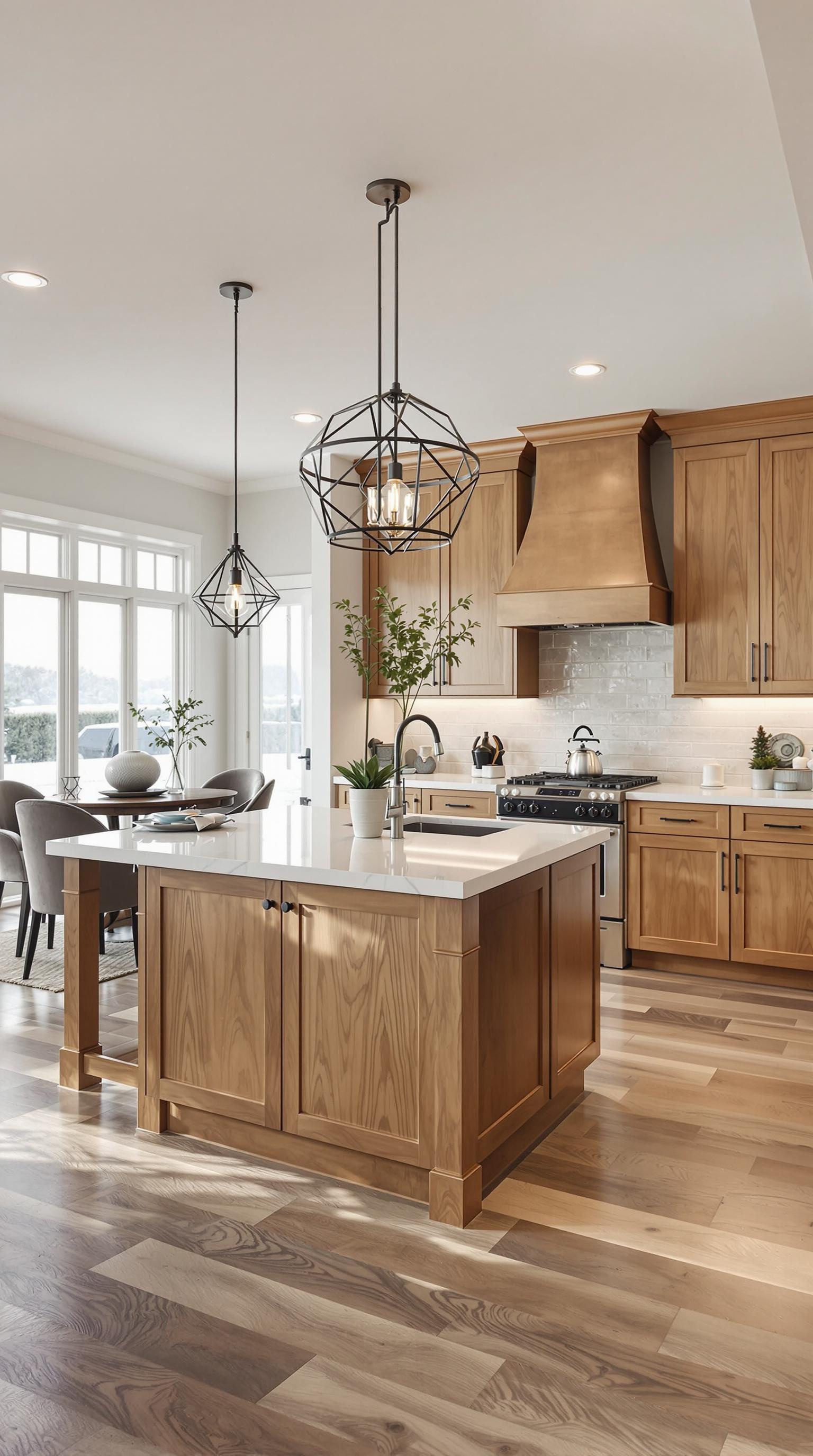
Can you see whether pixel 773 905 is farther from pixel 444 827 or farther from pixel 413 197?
Answer: pixel 413 197

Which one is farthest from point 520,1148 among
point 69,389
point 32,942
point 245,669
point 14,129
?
point 245,669

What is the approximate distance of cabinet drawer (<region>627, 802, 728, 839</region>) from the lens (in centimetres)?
479

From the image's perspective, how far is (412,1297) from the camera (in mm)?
2146

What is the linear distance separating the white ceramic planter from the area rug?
6.60ft

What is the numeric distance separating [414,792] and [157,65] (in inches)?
150

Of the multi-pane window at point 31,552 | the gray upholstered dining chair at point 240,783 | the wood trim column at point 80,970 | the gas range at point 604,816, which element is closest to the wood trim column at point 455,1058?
the wood trim column at point 80,970

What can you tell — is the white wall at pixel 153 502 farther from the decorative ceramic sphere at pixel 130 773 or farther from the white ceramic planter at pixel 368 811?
the white ceramic planter at pixel 368 811

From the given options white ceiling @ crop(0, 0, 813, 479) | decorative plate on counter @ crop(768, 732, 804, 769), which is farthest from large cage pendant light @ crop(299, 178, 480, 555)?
decorative plate on counter @ crop(768, 732, 804, 769)

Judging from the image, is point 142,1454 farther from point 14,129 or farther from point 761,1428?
point 14,129

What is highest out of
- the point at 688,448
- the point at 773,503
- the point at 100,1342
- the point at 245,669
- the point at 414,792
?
the point at 688,448

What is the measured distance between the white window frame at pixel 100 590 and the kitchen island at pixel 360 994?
10.5ft

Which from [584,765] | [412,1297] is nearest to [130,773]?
[584,765]

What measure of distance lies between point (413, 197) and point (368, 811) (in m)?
1.89

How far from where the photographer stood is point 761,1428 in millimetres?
1741
